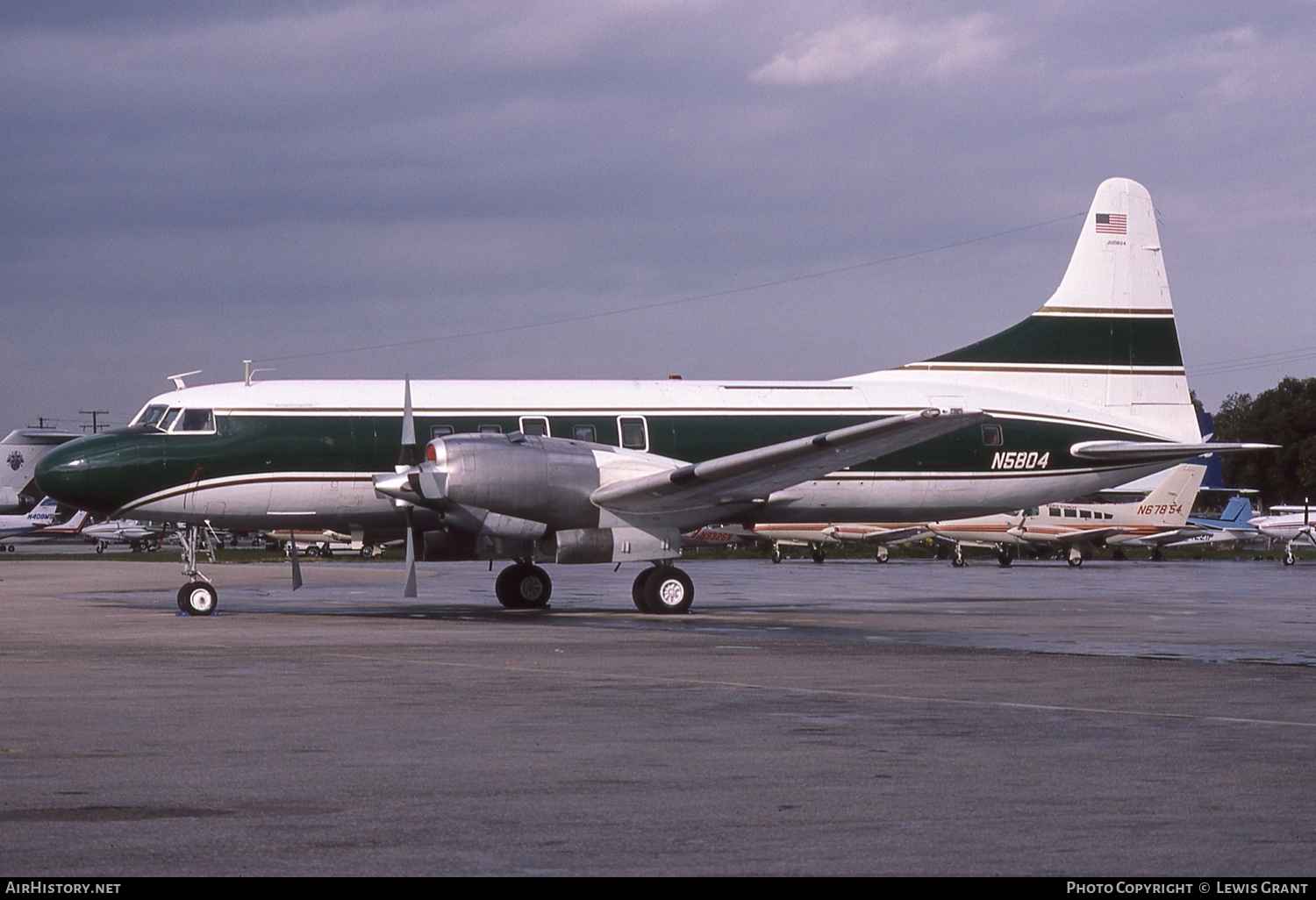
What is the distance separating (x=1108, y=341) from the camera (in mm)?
29625

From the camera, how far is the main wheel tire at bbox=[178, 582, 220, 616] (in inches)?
935

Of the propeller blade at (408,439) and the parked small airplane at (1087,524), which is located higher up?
the propeller blade at (408,439)

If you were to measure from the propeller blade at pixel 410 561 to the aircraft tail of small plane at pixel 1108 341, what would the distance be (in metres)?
11.1

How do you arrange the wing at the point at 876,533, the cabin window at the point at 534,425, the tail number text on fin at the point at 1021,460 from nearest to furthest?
1. the cabin window at the point at 534,425
2. the tail number text on fin at the point at 1021,460
3. the wing at the point at 876,533

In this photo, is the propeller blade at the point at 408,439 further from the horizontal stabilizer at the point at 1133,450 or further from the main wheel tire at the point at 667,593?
the horizontal stabilizer at the point at 1133,450

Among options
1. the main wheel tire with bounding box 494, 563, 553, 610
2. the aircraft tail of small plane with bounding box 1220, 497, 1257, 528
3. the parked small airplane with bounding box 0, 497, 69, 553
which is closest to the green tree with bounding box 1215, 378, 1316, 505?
the aircraft tail of small plane with bounding box 1220, 497, 1257, 528

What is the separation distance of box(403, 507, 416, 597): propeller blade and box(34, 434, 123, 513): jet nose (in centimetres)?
476

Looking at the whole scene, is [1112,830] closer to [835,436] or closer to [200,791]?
[200,791]

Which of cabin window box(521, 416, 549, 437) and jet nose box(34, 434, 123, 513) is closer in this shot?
jet nose box(34, 434, 123, 513)

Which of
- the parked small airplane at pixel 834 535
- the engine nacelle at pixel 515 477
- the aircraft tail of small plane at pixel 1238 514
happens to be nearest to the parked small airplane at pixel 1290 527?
the aircraft tail of small plane at pixel 1238 514

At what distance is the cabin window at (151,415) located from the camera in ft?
80.7

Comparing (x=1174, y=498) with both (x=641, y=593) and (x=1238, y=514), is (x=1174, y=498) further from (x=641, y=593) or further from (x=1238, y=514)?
(x=641, y=593)

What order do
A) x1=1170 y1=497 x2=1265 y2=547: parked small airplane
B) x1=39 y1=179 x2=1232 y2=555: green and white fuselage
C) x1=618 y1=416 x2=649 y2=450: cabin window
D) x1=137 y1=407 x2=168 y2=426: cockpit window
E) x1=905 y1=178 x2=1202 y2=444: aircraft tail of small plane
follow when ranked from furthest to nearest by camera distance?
x1=1170 y1=497 x2=1265 y2=547: parked small airplane, x1=905 y1=178 x2=1202 y2=444: aircraft tail of small plane, x1=618 y1=416 x2=649 y2=450: cabin window, x1=137 y1=407 x2=168 y2=426: cockpit window, x1=39 y1=179 x2=1232 y2=555: green and white fuselage

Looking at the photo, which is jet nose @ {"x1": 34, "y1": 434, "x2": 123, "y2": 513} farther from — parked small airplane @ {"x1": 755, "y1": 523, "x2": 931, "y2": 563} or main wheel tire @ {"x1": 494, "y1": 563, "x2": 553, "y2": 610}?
parked small airplane @ {"x1": 755, "y1": 523, "x2": 931, "y2": 563}
